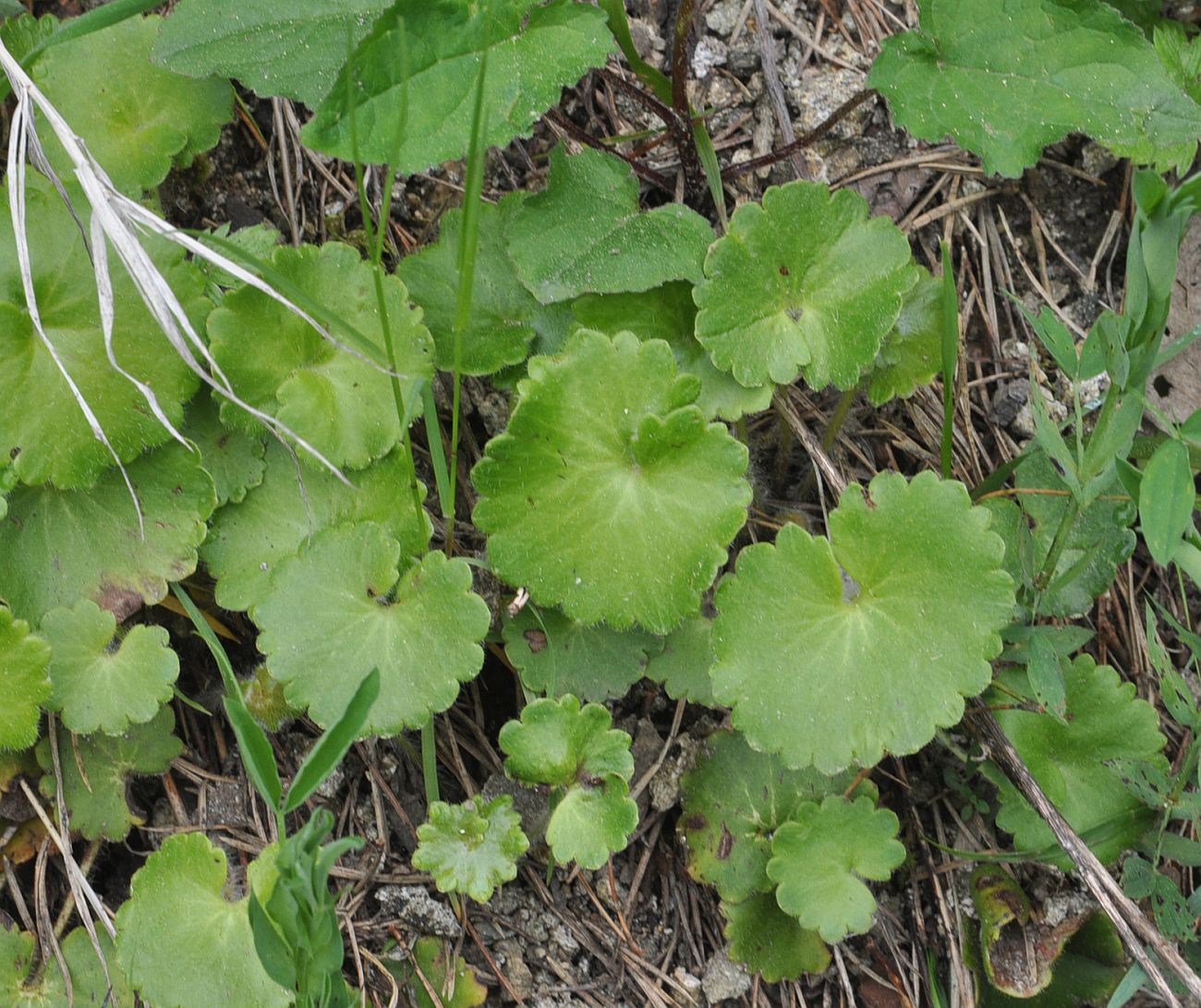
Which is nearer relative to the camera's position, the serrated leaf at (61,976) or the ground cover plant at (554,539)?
the ground cover plant at (554,539)

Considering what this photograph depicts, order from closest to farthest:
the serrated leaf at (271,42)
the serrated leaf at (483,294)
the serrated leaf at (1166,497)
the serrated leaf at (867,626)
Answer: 1. the serrated leaf at (1166,497)
2. the serrated leaf at (867,626)
3. the serrated leaf at (271,42)
4. the serrated leaf at (483,294)

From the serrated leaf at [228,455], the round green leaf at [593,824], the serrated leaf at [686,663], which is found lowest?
the round green leaf at [593,824]

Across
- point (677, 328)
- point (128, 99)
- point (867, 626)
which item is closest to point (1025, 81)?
point (677, 328)

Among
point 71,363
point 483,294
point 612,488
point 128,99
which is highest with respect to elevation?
point 128,99

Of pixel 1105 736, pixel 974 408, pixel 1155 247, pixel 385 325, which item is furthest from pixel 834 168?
pixel 1105 736

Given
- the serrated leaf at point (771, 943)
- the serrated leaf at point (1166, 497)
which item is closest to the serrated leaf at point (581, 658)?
the serrated leaf at point (771, 943)

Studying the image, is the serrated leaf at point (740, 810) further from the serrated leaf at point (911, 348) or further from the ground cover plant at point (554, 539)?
the serrated leaf at point (911, 348)

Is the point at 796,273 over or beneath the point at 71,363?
beneath

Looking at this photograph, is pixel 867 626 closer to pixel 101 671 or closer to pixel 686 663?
pixel 686 663
